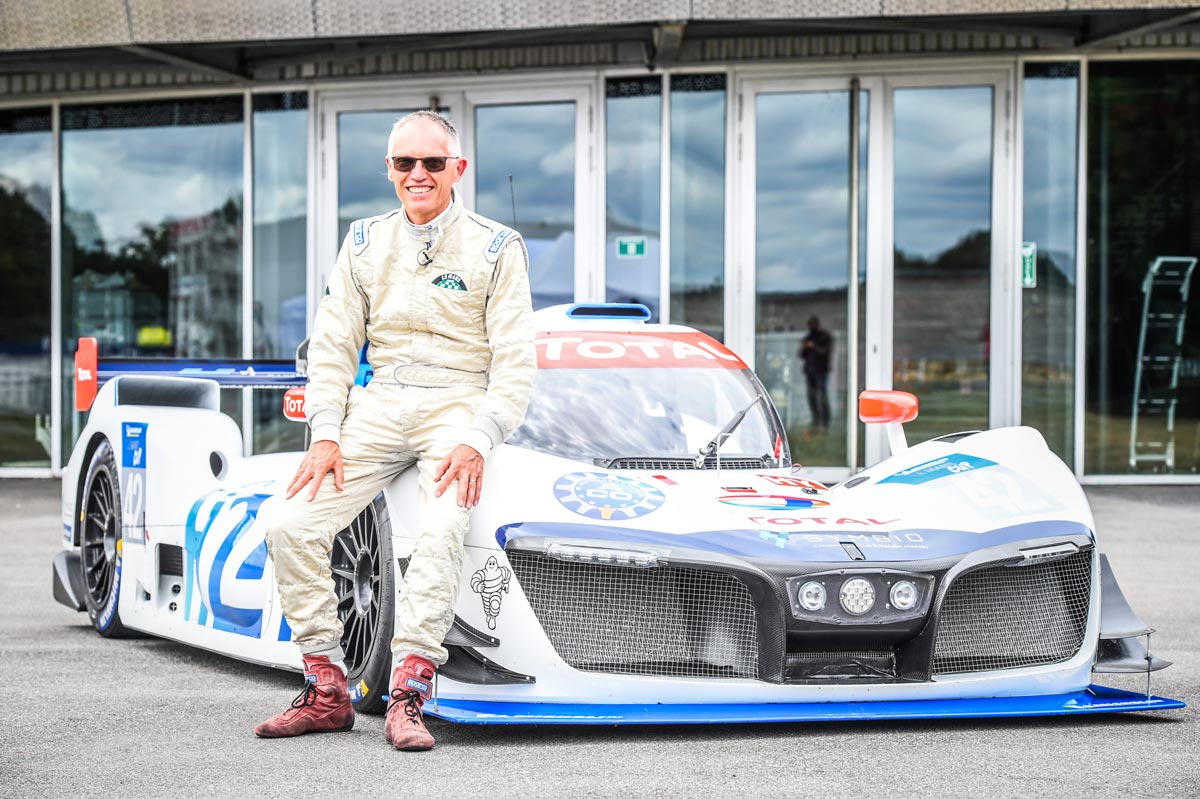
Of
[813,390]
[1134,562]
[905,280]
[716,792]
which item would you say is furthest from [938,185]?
[716,792]

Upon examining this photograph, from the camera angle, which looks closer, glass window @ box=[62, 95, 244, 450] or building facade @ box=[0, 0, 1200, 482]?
building facade @ box=[0, 0, 1200, 482]

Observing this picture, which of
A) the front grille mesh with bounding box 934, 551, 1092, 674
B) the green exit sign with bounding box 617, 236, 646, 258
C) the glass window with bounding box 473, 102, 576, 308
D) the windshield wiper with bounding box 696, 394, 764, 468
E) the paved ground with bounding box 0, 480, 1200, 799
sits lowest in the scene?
the paved ground with bounding box 0, 480, 1200, 799

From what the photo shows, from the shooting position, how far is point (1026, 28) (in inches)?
524

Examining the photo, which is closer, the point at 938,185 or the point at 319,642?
the point at 319,642

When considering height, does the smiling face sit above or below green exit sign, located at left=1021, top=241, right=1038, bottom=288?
below

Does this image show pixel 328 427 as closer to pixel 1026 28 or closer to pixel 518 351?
pixel 518 351

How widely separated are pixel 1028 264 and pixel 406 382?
1039 cm

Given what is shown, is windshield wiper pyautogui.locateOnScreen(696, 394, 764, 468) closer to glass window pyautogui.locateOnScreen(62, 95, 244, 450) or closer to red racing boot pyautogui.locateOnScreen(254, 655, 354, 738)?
red racing boot pyautogui.locateOnScreen(254, 655, 354, 738)

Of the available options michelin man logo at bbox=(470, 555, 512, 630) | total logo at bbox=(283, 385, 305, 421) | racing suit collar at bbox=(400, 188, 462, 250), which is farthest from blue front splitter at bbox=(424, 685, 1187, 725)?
total logo at bbox=(283, 385, 305, 421)

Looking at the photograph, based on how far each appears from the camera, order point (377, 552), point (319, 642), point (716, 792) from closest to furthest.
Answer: point (716, 792) → point (319, 642) → point (377, 552)

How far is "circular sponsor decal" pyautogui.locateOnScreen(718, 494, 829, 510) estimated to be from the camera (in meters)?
4.61

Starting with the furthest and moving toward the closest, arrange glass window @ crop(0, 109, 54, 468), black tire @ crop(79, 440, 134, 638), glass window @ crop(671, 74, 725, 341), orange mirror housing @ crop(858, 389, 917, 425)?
glass window @ crop(0, 109, 54, 468) < glass window @ crop(671, 74, 725, 341) < black tire @ crop(79, 440, 134, 638) < orange mirror housing @ crop(858, 389, 917, 425)

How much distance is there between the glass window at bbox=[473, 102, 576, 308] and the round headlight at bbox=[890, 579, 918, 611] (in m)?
10.1

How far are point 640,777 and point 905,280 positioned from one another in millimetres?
10680
